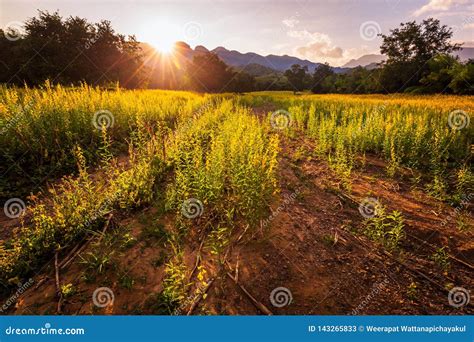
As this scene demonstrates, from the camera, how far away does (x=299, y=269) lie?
3102 millimetres

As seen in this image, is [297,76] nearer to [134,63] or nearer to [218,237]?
[134,63]

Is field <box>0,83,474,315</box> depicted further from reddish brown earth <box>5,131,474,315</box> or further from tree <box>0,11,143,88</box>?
tree <box>0,11,143,88</box>

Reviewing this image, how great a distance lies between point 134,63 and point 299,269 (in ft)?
122

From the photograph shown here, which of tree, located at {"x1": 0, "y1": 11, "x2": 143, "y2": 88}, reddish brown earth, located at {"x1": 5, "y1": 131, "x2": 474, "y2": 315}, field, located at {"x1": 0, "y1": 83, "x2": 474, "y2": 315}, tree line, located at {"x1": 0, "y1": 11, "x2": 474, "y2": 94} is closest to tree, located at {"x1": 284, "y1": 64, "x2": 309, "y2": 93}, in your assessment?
tree line, located at {"x1": 0, "y1": 11, "x2": 474, "y2": 94}

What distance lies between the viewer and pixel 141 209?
412 centimetres

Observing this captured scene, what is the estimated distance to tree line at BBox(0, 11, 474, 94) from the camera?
83.8 feet

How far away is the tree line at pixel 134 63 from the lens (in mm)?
25547

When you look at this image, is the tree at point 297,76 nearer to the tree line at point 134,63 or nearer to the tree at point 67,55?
the tree line at point 134,63

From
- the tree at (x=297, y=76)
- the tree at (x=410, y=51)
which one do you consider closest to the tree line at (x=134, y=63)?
the tree at (x=410, y=51)

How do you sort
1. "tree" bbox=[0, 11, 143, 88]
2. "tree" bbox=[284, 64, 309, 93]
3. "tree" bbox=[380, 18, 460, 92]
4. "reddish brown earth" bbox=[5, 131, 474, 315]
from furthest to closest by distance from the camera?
"tree" bbox=[284, 64, 309, 93]
"tree" bbox=[380, 18, 460, 92]
"tree" bbox=[0, 11, 143, 88]
"reddish brown earth" bbox=[5, 131, 474, 315]

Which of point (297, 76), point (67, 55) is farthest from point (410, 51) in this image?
point (67, 55)

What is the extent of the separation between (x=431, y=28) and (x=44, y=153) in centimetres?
6174

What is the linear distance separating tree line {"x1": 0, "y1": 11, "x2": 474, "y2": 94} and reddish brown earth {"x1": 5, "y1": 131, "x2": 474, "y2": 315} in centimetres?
1235

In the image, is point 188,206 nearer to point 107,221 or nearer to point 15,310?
point 107,221
